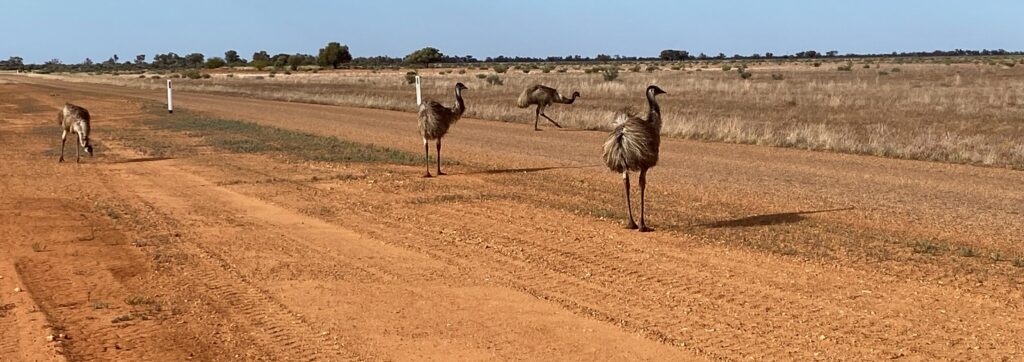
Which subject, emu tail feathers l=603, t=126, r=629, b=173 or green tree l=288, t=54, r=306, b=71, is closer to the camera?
emu tail feathers l=603, t=126, r=629, b=173

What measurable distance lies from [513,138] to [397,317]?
53.2 feet

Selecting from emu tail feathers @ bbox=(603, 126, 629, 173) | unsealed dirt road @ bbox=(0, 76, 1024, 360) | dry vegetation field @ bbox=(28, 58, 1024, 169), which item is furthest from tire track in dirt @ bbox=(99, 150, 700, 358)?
dry vegetation field @ bbox=(28, 58, 1024, 169)

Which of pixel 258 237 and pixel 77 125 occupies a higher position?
pixel 77 125

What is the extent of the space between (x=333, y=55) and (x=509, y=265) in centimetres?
13335

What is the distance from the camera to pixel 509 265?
Result: 28.7 feet

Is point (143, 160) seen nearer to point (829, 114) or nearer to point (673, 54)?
point (829, 114)

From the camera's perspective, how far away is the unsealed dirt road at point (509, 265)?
646 cm

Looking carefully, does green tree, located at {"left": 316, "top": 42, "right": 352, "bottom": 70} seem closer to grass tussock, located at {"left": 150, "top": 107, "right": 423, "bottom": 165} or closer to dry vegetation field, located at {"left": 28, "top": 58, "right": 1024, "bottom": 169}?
dry vegetation field, located at {"left": 28, "top": 58, "right": 1024, "bottom": 169}

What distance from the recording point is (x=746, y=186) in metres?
14.2

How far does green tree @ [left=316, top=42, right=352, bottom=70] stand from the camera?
138 meters

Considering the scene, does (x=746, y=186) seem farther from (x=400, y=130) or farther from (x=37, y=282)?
(x=400, y=130)

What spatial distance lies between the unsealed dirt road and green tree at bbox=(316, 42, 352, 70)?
124 meters

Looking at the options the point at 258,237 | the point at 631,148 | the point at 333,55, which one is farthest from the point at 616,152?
the point at 333,55

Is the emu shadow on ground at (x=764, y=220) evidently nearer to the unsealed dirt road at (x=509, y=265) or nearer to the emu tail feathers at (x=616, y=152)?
the unsealed dirt road at (x=509, y=265)
